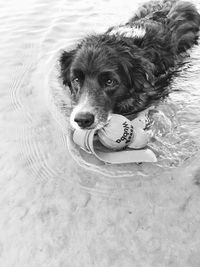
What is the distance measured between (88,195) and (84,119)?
2.73ft

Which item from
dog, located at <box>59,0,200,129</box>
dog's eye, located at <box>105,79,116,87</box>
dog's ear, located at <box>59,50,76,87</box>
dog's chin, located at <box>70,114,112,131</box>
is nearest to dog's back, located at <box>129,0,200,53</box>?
dog, located at <box>59,0,200,129</box>

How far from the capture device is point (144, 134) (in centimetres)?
363

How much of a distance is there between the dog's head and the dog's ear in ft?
0.05

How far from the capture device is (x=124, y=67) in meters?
4.32

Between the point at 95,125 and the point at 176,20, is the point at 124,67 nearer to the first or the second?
the point at 95,125

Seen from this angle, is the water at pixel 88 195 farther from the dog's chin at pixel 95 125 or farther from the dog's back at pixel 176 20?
the dog's back at pixel 176 20

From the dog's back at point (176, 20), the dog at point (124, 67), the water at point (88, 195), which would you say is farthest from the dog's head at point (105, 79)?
the dog's back at point (176, 20)

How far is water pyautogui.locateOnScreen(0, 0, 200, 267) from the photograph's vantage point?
271cm

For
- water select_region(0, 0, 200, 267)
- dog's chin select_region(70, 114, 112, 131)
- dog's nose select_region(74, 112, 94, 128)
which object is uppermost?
dog's nose select_region(74, 112, 94, 128)

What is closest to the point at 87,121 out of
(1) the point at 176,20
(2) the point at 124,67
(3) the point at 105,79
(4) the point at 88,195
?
(3) the point at 105,79

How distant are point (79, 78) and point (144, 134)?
1124 millimetres

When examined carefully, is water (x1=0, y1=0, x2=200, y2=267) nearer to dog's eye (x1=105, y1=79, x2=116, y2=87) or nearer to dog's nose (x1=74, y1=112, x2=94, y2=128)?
dog's nose (x1=74, y1=112, x2=94, y2=128)

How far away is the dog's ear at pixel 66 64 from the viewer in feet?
15.5

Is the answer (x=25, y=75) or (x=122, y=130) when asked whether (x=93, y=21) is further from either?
(x=122, y=130)
